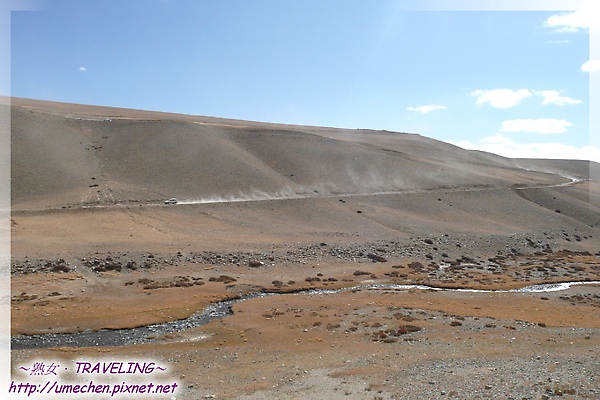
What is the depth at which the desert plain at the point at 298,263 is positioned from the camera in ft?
63.2

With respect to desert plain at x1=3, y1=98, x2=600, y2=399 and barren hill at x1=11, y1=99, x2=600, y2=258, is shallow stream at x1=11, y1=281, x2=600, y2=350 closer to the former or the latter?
desert plain at x1=3, y1=98, x2=600, y2=399

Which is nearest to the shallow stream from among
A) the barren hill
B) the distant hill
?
the barren hill

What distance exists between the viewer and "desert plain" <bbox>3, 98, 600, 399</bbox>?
1925 centimetres

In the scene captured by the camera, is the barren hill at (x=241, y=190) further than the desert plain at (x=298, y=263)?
Yes

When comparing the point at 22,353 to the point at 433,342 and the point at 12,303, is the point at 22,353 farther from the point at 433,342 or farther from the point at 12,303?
the point at 433,342

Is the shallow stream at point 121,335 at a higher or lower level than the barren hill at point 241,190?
lower

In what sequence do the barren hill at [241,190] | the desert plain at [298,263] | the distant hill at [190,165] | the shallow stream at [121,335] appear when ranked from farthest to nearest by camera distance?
the distant hill at [190,165] < the barren hill at [241,190] < the shallow stream at [121,335] < the desert plain at [298,263]

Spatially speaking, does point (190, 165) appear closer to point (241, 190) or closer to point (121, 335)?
point (241, 190)

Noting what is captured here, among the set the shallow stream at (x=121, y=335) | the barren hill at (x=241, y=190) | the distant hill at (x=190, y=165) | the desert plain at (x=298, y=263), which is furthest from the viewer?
the distant hill at (x=190, y=165)

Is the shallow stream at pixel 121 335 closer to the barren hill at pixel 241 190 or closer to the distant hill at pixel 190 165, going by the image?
the barren hill at pixel 241 190

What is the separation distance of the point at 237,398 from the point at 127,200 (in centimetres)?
5743

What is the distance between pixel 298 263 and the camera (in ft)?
164

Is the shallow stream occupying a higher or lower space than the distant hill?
lower

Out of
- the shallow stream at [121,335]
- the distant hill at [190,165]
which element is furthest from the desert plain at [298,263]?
the distant hill at [190,165]
